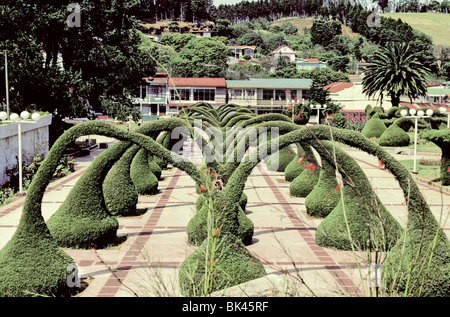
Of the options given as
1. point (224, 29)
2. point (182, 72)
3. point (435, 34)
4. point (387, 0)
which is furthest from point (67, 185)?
point (387, 0)

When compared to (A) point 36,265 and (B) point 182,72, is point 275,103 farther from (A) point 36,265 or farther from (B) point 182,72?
(A) point 36,265

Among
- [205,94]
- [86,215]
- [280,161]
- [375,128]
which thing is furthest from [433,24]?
[86,215]

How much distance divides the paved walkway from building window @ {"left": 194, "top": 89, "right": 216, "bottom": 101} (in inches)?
1658

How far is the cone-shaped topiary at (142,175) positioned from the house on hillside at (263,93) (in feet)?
154

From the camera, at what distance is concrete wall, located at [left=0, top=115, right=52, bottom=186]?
19448mm

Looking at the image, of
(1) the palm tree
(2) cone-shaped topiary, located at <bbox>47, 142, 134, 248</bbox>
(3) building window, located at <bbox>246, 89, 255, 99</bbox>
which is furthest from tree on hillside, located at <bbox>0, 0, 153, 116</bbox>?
(3) building window, located at <bbox>246, 89, 255, 99</bbox>

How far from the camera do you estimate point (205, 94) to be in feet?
208

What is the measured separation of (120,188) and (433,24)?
15364 cm

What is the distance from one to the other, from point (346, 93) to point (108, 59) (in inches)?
1459

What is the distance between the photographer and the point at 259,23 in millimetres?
161500

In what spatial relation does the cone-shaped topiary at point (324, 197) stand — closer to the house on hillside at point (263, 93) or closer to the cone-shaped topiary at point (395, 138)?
the cone-shaped topiary at point (395, 138)

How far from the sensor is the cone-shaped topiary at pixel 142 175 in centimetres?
1745

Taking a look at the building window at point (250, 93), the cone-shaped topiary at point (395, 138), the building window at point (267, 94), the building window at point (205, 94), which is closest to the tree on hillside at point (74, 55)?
the cone-shaped topiary at point (395, 138)

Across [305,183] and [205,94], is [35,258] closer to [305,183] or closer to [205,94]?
[305,183]
